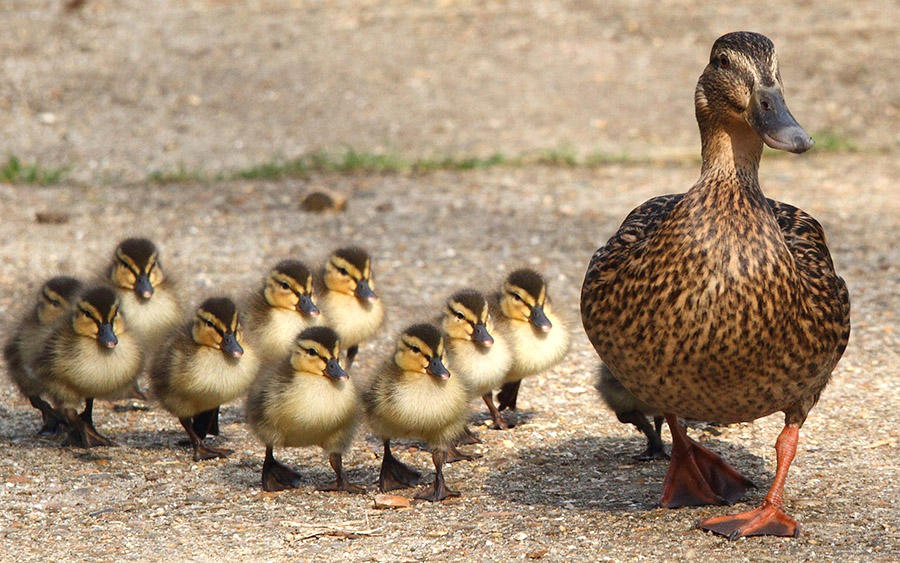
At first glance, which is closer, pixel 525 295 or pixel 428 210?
pixel 525 295

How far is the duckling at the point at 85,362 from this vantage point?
19.1ft

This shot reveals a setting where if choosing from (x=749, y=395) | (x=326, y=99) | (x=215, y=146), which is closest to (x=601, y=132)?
(x=326, y=99)

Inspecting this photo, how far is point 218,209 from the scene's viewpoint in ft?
32.7

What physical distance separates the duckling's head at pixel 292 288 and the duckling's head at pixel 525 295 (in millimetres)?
1019

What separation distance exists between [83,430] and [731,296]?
3.18 m

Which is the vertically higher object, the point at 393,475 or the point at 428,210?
the point at 428,210

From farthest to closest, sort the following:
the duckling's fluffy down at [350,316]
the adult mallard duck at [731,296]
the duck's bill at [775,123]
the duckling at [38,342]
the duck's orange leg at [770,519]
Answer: the duckling's fluffy down at [350,316] → the duckling at [38,342] → the duck's orange leg at [770,519] → the adult mallard duck at [731,296] → the duck's bill at [775,123]

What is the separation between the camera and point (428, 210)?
10008 mm

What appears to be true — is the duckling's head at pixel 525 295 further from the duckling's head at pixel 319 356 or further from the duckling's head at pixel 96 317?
the duckling's head at pixel 96 317

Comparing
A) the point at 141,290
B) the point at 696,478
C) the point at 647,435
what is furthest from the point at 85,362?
the point at 696,478

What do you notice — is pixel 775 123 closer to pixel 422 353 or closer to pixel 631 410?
pixel 631 410

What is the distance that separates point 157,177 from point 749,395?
736 cm

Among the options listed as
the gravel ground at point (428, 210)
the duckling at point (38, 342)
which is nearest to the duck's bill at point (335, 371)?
the gravel ground at point (428, 210)

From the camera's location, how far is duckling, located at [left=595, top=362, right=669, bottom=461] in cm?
559
